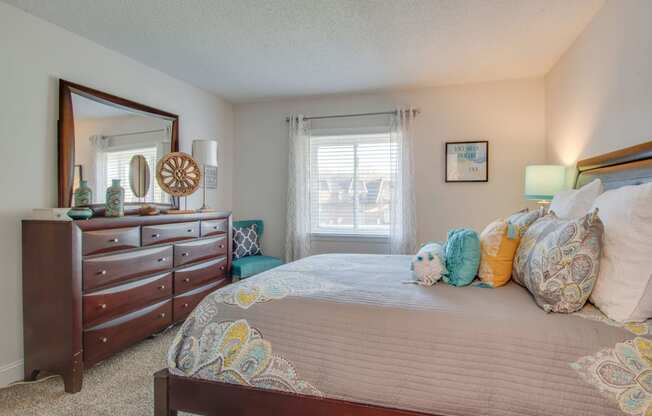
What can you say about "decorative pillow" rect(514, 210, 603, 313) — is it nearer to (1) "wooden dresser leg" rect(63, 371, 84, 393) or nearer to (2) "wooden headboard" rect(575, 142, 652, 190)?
(2) "wooden headboard" rect(575, 142, 652, 190)

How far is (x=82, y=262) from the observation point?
2176 mm

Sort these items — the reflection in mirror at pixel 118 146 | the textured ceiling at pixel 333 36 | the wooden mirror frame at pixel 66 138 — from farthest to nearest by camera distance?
the reflection in mirror at pixel 118 146
the wooden mirror frame at pixel 66 138
the textured ceiling at pixel 333 36

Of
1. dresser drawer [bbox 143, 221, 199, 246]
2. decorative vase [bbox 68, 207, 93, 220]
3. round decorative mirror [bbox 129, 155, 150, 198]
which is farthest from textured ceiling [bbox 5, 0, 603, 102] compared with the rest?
dresser drawer [bbox 143, 221, 199, 246]

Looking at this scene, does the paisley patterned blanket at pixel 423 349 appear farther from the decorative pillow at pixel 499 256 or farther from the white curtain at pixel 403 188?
the white curtain at pixel 403 188

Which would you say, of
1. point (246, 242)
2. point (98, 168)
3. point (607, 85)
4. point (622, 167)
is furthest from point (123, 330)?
point (607, 85)

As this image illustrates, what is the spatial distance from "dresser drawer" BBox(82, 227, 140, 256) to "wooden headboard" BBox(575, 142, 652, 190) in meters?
3.11

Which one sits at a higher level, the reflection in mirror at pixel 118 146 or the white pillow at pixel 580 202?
the reflection in mirror at pixel 118 146

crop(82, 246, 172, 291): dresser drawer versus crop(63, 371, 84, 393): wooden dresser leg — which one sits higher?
crop(82, 246, 172, 291): dresser drawer

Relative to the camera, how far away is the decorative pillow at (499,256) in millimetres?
1715

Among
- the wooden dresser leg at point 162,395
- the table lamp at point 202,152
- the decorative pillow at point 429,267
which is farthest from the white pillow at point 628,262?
the table lamp at point 202,152

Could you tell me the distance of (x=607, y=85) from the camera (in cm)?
233

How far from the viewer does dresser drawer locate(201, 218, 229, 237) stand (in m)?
3.28

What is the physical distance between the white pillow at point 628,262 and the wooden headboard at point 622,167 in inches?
22.3

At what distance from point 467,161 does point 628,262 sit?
8.67 feet
